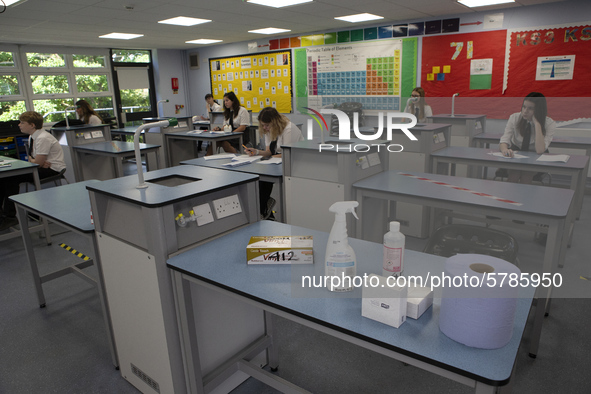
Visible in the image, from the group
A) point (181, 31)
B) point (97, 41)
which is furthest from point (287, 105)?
point (97, 41)

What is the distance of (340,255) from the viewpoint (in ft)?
3.92

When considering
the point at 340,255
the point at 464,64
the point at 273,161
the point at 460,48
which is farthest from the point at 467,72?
the point at 340,255

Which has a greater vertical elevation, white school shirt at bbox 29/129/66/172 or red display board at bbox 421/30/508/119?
red display board at bbox 421/30/508/119

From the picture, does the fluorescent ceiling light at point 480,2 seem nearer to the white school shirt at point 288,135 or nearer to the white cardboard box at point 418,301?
the white school shirt at point 288,135

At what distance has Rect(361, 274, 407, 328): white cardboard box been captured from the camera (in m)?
1.02

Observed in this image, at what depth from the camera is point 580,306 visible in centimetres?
242

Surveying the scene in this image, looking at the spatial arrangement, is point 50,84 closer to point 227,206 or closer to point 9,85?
point 9,85

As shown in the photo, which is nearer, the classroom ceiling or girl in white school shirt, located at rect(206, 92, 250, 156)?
the classroom ceiling

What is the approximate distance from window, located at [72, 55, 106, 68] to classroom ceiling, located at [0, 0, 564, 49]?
0.88m

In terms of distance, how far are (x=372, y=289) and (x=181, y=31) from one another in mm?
7172

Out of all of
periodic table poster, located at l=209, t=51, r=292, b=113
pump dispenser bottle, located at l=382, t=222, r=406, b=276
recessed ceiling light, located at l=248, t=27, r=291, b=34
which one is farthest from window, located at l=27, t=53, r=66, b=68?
pump dispenser bottle, located at l=382, t=222, r=406, b=276

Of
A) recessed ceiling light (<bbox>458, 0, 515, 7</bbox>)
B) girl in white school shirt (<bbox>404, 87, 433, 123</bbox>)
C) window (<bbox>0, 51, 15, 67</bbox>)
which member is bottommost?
girl in white school shirt (<bbox>404, 87, 433, 123</bbox>)

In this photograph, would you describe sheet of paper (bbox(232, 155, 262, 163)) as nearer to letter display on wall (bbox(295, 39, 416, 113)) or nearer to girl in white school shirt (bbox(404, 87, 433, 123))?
girl in white school shirt (bbox(404, 87, 433, 123))

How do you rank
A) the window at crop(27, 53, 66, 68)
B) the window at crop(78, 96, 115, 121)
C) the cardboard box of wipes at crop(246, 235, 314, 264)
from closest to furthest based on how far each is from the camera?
the cardboard box of wipes at crop(246, 235, 314, 264) → the window at crop(27, 53, 66, 68) → the window at crop(78, 96, 115, 121)
